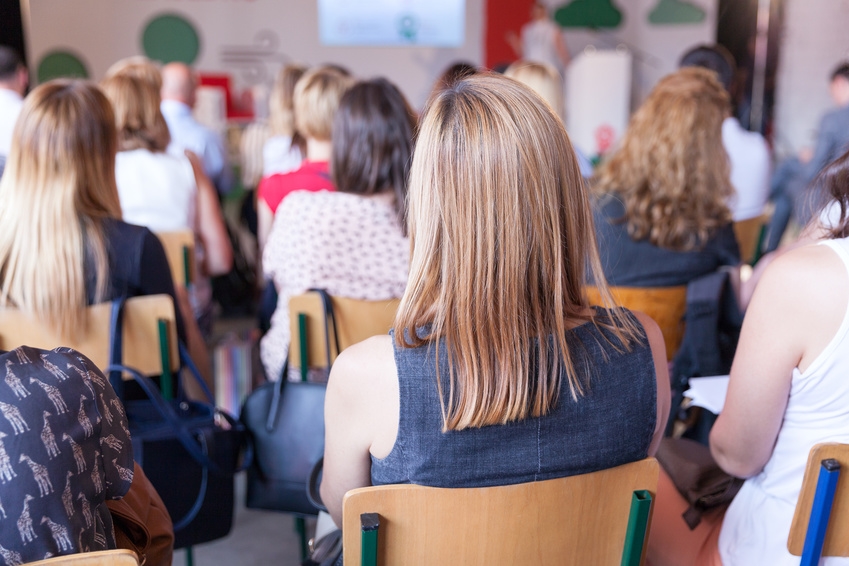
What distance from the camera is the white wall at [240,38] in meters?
6.12

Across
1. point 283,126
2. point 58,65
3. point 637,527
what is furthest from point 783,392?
point 58,65

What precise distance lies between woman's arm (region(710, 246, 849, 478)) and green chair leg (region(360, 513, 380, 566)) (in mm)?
635

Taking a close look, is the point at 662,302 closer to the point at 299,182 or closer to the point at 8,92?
the point at 299,182

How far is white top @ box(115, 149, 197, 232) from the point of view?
274 centimetres

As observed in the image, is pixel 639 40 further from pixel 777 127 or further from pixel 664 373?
pixel 664 373

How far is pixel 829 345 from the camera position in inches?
43.2

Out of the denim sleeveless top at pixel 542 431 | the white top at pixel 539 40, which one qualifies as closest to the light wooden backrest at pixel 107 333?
the denim sleeveless top at pixel 542 431

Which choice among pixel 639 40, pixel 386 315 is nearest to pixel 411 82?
pixel 639 40

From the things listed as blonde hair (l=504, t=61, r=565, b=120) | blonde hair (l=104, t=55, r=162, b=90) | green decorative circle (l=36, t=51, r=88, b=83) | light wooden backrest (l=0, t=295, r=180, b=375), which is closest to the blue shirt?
blonde hair (l=104, t=55, r=162, b=90)

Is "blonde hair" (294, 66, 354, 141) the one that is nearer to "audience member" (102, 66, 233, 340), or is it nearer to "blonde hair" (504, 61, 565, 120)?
"audience member" (102, 66, 233, 340)

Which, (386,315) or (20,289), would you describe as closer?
(20,289)

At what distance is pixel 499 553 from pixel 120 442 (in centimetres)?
52

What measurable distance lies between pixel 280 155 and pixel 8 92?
1.38 metres

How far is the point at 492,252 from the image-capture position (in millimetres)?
1000
